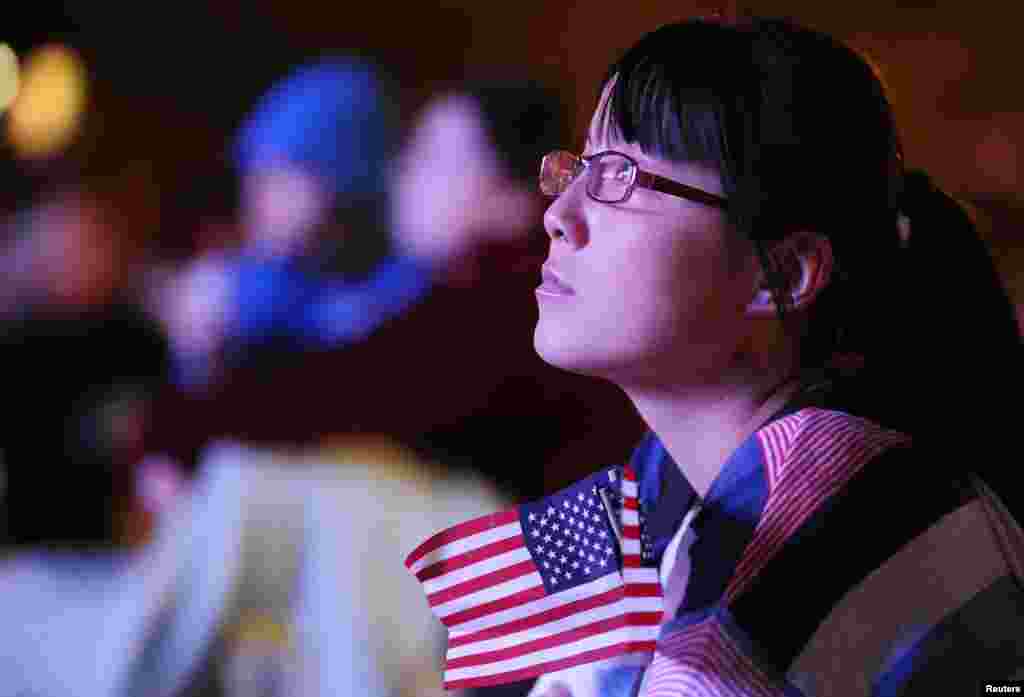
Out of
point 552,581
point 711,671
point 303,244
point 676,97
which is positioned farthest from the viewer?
point 303,244

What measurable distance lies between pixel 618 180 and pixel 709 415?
201 millimetres

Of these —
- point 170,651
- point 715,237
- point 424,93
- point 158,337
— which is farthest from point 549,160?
→ point 170,651

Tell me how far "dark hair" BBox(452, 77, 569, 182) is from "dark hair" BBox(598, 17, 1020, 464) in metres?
0.37

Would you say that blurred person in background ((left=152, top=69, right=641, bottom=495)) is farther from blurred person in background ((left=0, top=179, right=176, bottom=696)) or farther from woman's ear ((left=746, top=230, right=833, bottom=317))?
woman's ear ((left=746, top=230, right=833, bottom=317))

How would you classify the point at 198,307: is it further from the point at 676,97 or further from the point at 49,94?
the point at 676,97

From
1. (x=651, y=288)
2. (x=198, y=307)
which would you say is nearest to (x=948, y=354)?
(x=651, y=288)

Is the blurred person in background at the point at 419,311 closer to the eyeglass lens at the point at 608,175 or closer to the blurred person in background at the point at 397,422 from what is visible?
the blurred person in background at the point at 397,422

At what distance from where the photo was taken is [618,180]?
80cm

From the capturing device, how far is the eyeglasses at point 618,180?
780 mm

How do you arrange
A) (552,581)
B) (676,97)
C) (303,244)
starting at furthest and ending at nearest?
(303,244), (552,581), (676,97)

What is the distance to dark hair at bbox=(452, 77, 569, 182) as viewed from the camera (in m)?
1.19

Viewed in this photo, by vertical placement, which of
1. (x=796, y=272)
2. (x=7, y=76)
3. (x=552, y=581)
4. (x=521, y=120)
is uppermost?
(x=7, y=76)

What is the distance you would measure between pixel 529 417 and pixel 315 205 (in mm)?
357

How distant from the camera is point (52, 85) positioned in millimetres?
1014
